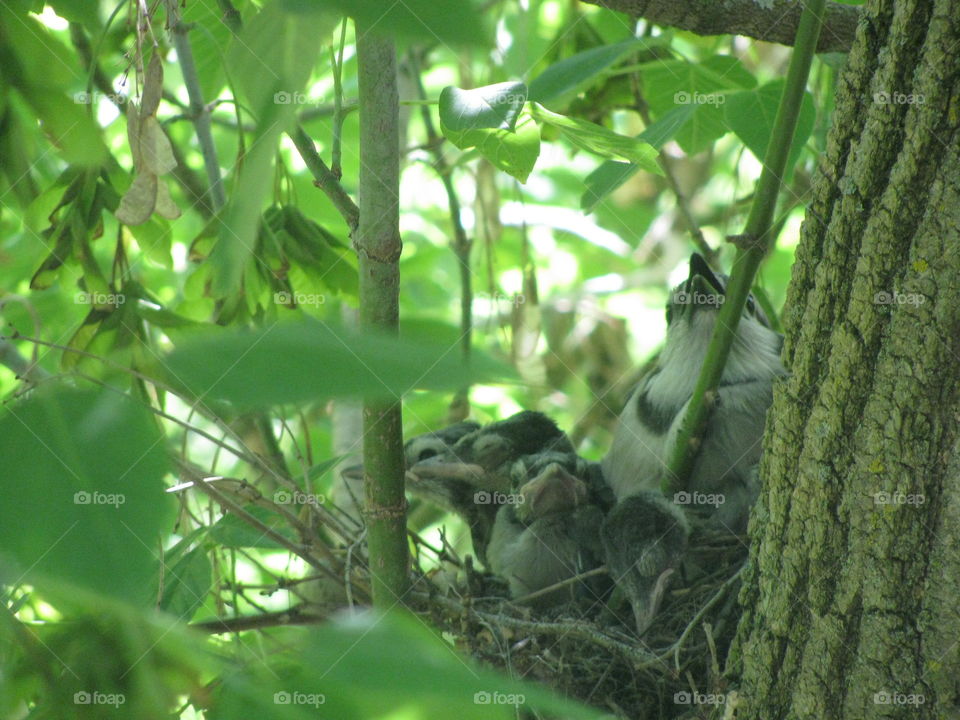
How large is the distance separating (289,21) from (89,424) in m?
0.23

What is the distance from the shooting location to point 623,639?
1.72 meters

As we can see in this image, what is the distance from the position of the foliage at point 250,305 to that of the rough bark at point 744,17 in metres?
0.09

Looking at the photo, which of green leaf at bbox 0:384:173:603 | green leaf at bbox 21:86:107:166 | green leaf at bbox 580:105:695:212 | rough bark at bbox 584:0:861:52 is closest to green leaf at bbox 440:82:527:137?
green leaf at bbox 580:105:695:212

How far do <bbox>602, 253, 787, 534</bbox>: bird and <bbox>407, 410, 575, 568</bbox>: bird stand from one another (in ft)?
0.63

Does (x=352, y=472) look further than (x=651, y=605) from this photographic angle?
Yes

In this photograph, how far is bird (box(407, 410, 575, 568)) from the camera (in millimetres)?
2186

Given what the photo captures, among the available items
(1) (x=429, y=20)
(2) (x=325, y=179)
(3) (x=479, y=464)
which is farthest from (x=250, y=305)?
(1) (x=429, y=20)

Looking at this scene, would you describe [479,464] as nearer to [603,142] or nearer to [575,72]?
[575,72]

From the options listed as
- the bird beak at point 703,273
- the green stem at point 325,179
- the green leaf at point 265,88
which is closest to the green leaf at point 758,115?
the bird beak at point 703,273

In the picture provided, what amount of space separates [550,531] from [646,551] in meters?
0.33

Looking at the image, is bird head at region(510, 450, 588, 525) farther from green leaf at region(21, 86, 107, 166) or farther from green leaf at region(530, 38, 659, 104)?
green leaf at region(21, 86, 107, 166)

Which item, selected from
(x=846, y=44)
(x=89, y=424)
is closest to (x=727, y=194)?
(x=846, y=44)

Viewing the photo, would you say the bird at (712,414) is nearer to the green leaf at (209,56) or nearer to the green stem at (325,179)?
the green stem at (325,179)

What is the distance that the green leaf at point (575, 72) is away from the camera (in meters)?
1.60
